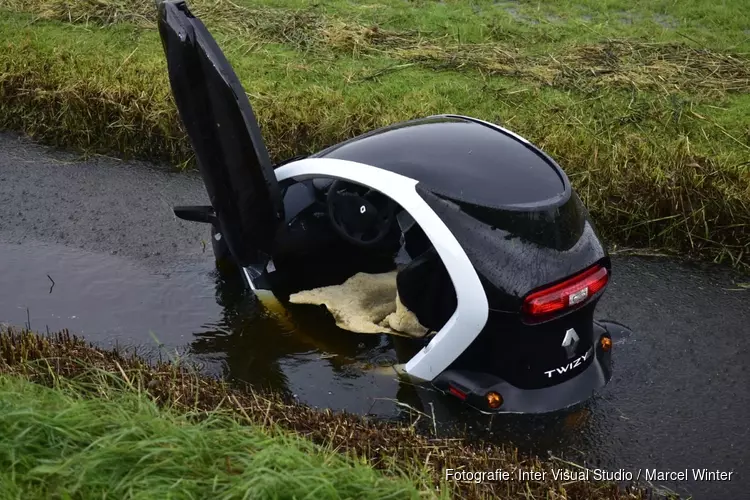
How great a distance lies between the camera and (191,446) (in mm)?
3777

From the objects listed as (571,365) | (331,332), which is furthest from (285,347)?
(571,365)

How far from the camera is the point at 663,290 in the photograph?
655 cm

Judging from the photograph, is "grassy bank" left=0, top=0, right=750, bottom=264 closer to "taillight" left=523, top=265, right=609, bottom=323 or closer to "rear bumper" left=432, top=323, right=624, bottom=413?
"rear bumper" left=432, top=323, right=624, bottom=413

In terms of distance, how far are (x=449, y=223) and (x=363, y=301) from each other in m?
1.26

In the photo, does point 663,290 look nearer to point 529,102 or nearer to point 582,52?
point 529,102

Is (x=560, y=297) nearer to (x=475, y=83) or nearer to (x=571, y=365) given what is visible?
(x=571, y=365)

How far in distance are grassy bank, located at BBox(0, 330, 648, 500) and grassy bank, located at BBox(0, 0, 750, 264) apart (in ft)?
10.8

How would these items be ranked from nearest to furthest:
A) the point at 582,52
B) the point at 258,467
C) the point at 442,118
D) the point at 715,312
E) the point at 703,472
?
the point at 258,467 < the point at 703,472 < the point at 442,118 < the point at 715,312 < the point at 582,52

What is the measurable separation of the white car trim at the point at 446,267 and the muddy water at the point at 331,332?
362 mm

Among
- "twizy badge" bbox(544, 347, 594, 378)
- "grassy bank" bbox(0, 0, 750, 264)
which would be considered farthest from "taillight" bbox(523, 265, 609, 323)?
"grassy bank" bbox(0, 0, 750, 264)

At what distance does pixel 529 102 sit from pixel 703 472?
16.7 feet

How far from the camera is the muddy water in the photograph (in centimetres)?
501

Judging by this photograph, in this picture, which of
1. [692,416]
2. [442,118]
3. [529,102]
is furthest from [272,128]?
[692,416]

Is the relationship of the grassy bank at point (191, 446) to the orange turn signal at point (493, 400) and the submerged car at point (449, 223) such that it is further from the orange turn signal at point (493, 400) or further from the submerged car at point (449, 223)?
the submerged car at point (449, 223)
